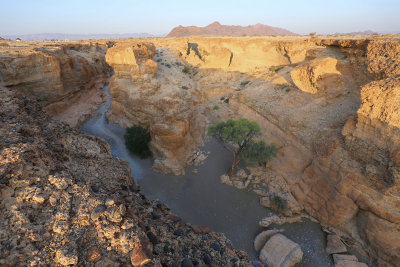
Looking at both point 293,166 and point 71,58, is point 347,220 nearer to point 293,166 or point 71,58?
point 293,166

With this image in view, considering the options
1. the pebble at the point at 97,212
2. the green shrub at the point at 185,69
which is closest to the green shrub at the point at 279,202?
the pebble at the point at 97,212

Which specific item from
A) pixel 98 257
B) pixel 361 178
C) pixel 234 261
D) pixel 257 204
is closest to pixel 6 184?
pixel 98 257

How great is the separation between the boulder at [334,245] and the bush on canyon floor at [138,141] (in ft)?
49.3

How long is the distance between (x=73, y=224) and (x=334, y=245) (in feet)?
45.0

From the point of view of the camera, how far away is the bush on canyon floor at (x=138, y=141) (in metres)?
18.7

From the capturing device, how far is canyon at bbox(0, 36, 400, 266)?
1050cm

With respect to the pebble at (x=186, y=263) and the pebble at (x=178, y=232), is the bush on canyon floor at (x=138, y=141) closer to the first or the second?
the pebble at (x=178, y=232)

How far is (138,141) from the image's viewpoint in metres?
18.8

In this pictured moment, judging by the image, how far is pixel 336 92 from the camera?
1567 centimetres

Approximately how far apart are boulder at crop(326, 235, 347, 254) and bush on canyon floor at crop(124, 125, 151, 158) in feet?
49.3

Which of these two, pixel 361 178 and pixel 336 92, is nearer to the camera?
pixel 361 178

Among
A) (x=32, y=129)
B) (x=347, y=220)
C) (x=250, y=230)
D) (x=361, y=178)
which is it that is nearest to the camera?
(x=32, y=129)

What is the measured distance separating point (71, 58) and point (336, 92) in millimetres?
25047

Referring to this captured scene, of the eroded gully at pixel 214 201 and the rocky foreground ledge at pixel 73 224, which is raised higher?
the rocky foreground ledge at pixel 73 224
